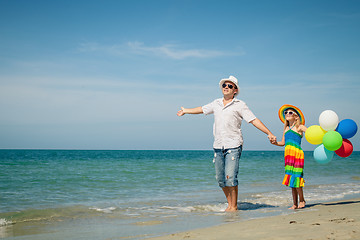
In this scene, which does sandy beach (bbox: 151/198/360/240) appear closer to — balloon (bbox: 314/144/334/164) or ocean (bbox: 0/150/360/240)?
ocean (bbox: 0/150/360/240)

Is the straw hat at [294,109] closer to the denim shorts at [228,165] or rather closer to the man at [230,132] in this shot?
the man at [230,132]

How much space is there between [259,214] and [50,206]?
415 centimetres

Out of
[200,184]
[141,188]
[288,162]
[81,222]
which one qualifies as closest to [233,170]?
[288,162]

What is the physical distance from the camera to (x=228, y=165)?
17.9ft

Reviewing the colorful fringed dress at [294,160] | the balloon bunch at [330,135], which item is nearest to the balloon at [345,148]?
the balloon bunch at [330,135]

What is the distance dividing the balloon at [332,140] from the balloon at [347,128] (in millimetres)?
183

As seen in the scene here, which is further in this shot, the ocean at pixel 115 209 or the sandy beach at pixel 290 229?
the ocean at pixel 115 209

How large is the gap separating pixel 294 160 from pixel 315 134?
1.80 feet

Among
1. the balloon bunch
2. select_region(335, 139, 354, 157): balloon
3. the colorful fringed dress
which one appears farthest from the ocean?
select_region(335, 139, 354, 157): balloon

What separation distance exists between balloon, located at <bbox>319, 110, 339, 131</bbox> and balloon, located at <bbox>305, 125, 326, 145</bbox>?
92mm

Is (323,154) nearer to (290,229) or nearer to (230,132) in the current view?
(230,132)

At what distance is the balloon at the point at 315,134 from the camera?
578 centimetres

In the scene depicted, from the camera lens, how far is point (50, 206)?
23.1 feet

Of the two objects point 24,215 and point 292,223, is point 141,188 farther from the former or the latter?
point 292,223
